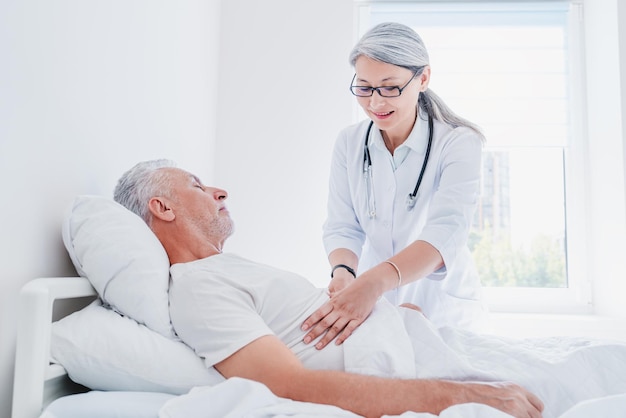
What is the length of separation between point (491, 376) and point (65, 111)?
1.15 meters

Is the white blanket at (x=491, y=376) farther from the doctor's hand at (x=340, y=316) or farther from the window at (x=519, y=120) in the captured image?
the window at (x=519, y=120)

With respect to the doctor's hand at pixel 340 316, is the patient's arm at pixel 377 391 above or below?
below

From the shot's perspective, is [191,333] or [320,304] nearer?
[191,333]

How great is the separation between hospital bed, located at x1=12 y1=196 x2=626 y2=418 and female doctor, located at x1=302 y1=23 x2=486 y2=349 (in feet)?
1.18

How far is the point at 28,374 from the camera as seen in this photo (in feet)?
3.50

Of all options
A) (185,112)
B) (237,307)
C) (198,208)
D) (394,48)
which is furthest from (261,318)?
(185,112)

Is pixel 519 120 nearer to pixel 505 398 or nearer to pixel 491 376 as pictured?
pixel 491 376

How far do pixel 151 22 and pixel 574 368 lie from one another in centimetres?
168

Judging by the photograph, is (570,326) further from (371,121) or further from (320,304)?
(320,304)

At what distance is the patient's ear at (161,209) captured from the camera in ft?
5.13

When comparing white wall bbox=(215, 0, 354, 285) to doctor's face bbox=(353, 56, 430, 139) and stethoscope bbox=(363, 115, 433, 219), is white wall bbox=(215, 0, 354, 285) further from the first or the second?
doctor's face bbox=(353, 56, 430, 139)

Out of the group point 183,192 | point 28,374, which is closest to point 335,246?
point 183,192

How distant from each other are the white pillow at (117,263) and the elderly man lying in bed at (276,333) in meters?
0.04

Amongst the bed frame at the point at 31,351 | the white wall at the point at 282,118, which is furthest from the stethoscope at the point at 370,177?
the bed frame at the point at 31,351
